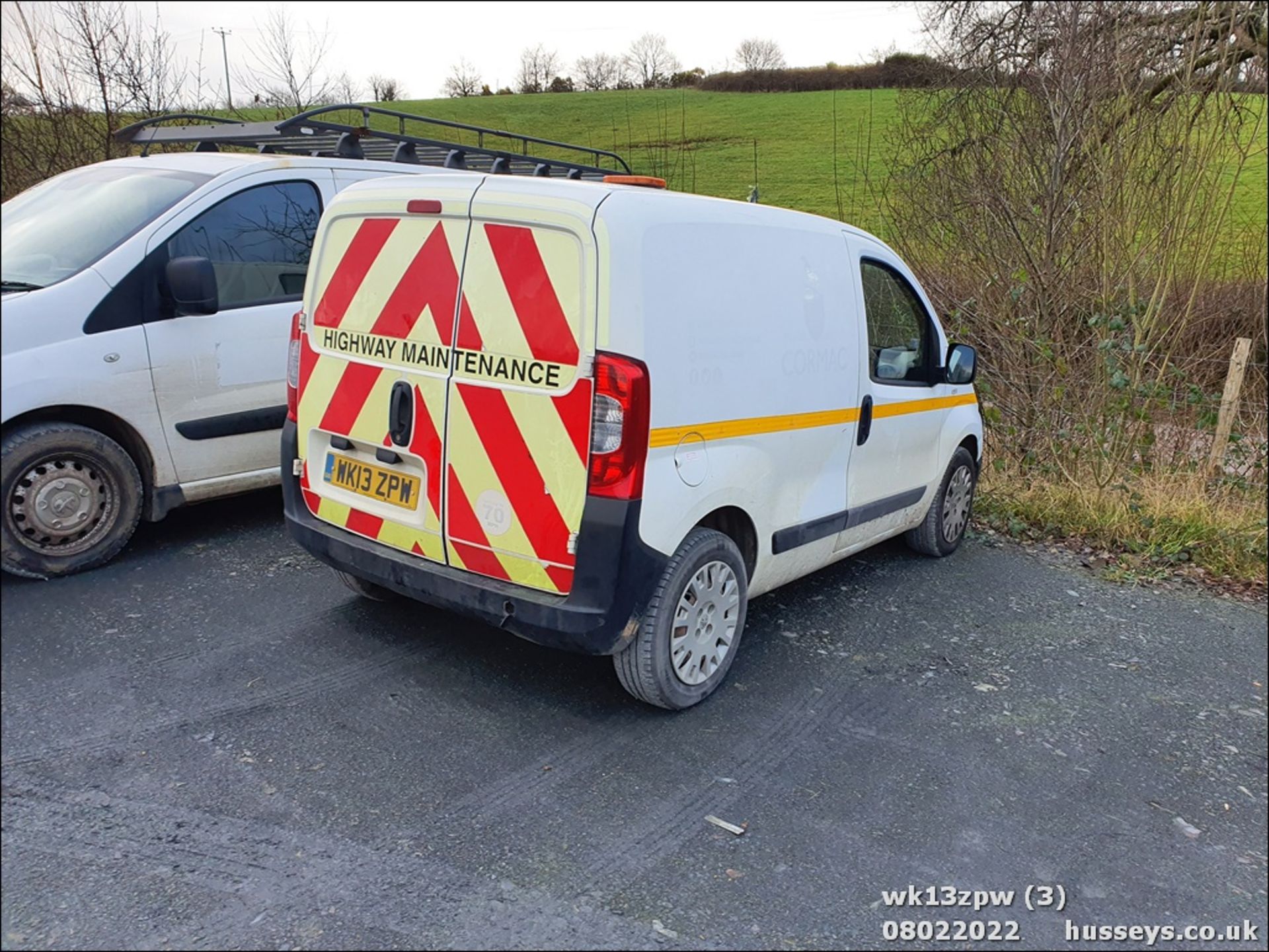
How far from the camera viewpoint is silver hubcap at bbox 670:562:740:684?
143 inches

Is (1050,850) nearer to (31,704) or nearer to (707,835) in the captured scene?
(707,835)

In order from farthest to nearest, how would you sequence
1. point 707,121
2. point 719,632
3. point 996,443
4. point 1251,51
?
point 707,121 < point 996,443 < point 1251,51 < point 719,632

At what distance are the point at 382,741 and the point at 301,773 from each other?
0.34 m

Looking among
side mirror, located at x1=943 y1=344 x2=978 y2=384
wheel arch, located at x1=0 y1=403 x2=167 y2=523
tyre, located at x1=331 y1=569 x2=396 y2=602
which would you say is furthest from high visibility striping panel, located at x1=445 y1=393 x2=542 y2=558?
side mirror, located at x1=943 y1=344 x2=978 y2=384

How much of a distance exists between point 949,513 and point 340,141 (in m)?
4.44

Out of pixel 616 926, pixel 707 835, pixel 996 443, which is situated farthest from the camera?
pixel 996 443

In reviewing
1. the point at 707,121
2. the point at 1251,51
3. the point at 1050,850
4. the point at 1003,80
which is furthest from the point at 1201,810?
the point at 707,121

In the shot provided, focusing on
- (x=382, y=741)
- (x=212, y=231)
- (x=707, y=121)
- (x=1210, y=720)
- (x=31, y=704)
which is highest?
(x=707, y=121)

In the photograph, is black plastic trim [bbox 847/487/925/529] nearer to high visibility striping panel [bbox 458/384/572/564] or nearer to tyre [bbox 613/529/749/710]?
tyre [bbox 613/529/749/710]

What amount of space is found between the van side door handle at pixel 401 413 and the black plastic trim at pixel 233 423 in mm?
1259

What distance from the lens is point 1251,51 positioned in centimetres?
716

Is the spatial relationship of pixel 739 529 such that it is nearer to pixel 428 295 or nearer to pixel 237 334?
pixel 428 295

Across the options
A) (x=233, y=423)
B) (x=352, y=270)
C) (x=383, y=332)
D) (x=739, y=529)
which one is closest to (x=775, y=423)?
(x=739, y=529)

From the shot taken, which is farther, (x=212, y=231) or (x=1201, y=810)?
(x=212, y=231)
